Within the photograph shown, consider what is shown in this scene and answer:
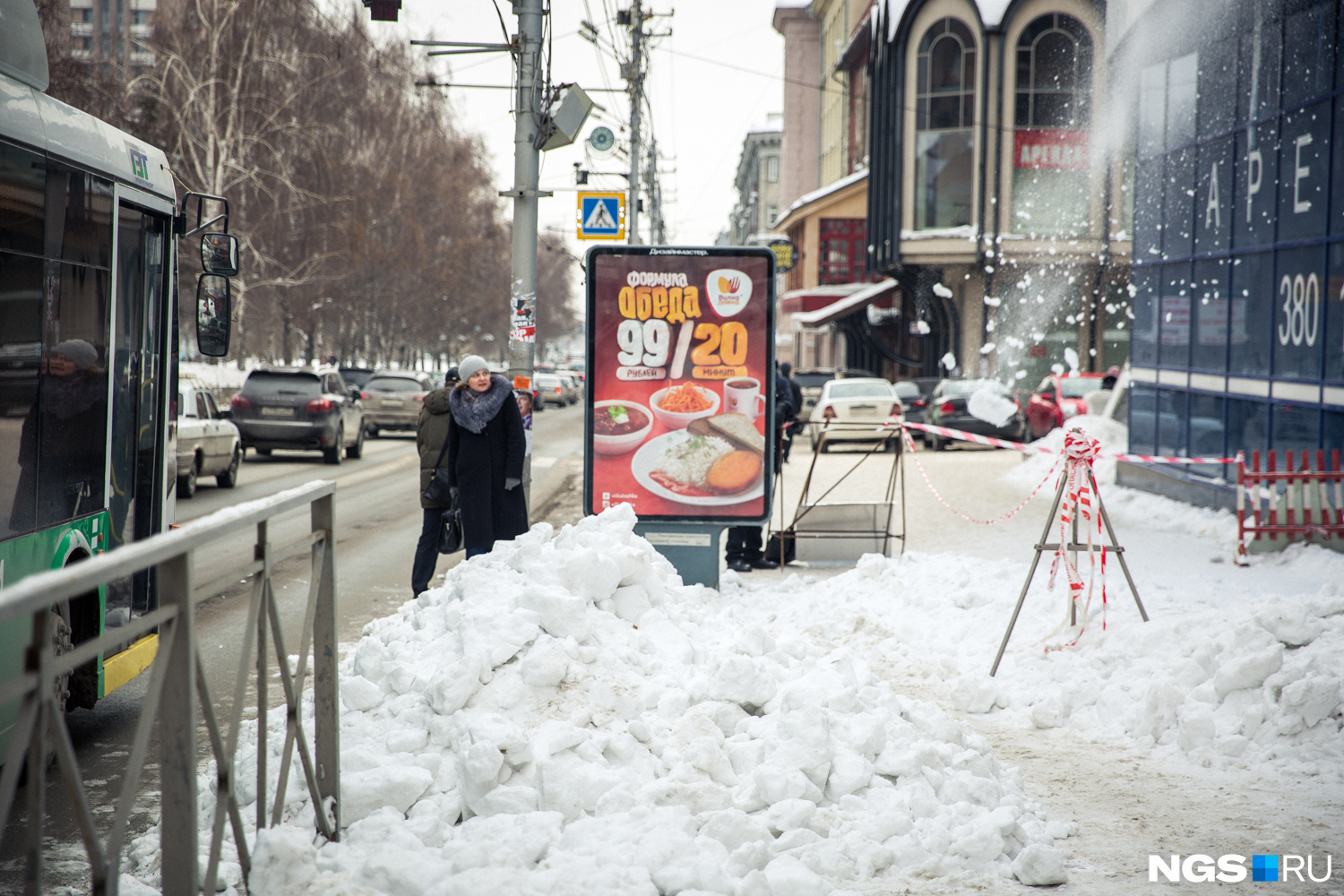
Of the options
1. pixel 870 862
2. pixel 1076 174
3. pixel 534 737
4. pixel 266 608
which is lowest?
pixel 870 862

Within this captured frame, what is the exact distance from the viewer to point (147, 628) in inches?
104

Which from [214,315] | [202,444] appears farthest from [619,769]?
[202,444]

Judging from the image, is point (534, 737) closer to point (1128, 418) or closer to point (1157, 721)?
point (1157, 721)

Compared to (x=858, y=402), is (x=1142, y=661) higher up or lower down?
lower down

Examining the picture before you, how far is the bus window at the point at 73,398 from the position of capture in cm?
487

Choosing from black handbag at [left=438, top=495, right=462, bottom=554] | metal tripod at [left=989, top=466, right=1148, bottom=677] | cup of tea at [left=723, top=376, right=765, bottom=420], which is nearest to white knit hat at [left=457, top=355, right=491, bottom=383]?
black handbag at [left=438, top=495, right=462, bottom=554]

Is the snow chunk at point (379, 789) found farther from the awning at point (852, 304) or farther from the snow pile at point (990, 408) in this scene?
the awning at point (852, 304)

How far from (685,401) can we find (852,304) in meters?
34.9

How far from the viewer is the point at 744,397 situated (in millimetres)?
9312

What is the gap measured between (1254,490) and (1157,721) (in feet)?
19.8

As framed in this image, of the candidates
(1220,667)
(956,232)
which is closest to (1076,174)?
(956,232)

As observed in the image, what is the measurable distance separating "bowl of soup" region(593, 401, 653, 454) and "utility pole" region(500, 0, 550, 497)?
2018 millimetres

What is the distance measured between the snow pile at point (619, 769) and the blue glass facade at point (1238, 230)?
8462mm

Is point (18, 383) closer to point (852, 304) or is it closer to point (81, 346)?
point (81, 346)
